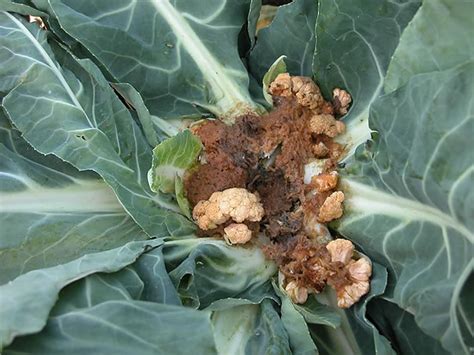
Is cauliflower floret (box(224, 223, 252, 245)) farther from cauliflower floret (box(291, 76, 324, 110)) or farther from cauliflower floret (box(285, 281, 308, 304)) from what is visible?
cauliflower floret (box(291, 76, 324, 110))

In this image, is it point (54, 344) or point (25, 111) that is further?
point (25, 111)

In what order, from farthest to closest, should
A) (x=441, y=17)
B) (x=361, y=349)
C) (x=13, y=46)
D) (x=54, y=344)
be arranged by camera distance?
(x=13, y=46)
(x=361, y=349)
(x=441, y=17)
(x=54, y=344)

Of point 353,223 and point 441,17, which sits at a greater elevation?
point 441,17

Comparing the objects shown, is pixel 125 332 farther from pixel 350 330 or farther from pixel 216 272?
pixel 350 330

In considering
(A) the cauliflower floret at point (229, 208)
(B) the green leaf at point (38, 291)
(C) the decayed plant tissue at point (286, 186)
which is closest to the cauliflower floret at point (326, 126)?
(C) the decayed plant tissue at point (286, 186)

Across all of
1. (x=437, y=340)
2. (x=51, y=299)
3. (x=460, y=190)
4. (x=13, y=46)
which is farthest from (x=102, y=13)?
(x=437, y=340)

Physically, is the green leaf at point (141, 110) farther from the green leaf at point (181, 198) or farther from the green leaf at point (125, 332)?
the green leaf at point (125, 332)

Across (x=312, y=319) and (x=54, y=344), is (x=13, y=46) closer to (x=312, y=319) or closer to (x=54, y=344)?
(x=54, y=344)
